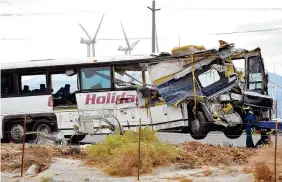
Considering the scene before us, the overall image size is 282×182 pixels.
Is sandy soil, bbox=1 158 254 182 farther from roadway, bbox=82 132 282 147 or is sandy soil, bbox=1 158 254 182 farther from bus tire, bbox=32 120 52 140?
bus tire, bbox=32 120 52 140

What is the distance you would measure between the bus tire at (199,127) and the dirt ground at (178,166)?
5.98 ft

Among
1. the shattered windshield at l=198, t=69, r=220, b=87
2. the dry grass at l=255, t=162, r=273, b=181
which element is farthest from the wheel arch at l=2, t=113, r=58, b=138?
the dry grass at l=255, t=162, r=273, b=181

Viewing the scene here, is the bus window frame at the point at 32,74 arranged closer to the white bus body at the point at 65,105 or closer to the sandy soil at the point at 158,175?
the white bus body at the point at 65,105

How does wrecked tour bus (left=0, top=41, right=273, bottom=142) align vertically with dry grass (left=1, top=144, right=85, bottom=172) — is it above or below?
above

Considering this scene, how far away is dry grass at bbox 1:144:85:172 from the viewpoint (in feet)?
33.0

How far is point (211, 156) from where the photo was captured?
10570 millimetres

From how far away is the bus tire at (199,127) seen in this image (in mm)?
13586

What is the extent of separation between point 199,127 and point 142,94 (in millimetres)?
1874

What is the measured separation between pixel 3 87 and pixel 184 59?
5.71 m

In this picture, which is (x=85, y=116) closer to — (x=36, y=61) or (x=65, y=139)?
(x=65, y=139)

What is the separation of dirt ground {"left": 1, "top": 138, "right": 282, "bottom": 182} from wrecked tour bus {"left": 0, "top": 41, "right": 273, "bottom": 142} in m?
2.07

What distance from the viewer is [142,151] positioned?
9727mm

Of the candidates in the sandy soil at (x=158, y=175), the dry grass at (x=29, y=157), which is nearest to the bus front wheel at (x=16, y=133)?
the dry grass at (x=29, y=157)

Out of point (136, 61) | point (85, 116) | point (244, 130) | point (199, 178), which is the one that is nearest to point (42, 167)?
point (199, 178)
